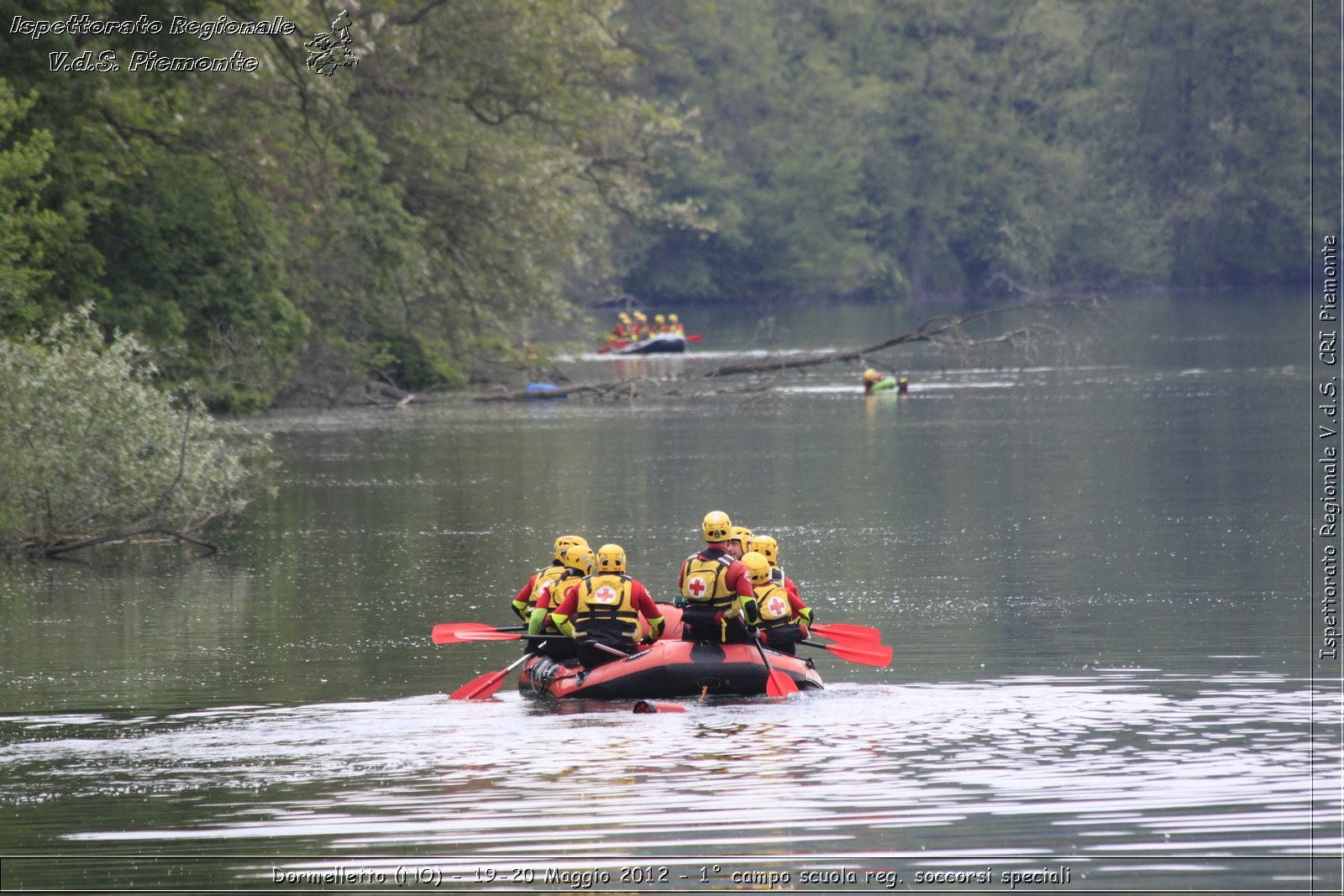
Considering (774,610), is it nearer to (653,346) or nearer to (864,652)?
(864,652)

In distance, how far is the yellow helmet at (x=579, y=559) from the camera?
1550 centimetres

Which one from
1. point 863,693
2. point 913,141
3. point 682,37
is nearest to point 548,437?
point 863,693

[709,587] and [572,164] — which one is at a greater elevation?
[572,164]

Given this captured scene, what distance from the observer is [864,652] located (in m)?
15.7

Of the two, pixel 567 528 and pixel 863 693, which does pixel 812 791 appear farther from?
pixel 567 528

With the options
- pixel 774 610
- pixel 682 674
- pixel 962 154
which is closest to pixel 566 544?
pixel 682 674

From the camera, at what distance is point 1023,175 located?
9956cm

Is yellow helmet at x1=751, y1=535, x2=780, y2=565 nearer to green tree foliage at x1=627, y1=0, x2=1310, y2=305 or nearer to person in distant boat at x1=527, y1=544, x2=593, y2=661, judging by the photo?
person in distant boat at x1=527, y1=544, x2=593, y2=661

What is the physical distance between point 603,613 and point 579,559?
65cm

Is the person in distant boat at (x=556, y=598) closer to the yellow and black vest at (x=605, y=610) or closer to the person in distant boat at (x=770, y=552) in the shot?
the yellow and black vest at (x=605, y=610)

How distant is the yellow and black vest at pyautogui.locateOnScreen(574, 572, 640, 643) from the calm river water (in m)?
0.73

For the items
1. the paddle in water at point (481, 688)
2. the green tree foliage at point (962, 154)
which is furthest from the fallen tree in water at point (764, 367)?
the green tree foliage at point (962, 154)

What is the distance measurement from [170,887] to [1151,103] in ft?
302

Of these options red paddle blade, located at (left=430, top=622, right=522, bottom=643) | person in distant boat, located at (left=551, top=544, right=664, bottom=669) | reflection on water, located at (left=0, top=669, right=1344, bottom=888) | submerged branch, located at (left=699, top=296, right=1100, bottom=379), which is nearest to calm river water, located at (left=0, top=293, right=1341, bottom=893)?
reflection on water, located at (left=0, top=669, right=1344, bottom=888)
